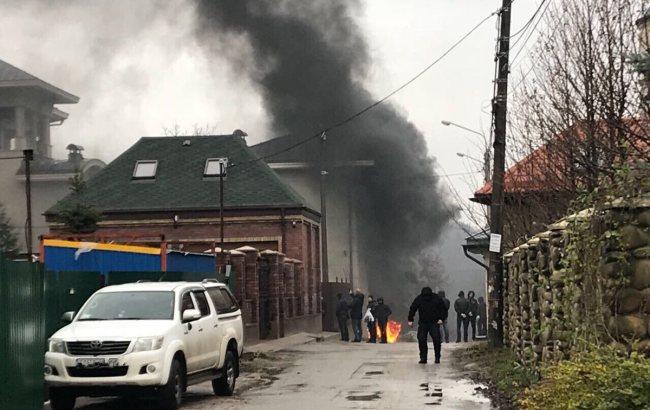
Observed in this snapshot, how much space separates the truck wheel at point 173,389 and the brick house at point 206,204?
95.6 feet

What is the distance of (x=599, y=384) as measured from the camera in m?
8.89

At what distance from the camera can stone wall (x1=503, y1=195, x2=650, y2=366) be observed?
10.1 meters

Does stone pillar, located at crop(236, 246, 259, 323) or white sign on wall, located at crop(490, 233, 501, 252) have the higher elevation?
white sign on wall, located at crop(490, 233, 501, 252)

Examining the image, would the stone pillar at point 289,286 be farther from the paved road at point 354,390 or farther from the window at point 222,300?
the window at point 222,300

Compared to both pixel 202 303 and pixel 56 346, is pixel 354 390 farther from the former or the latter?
pixel 56 346

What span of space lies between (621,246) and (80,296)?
9.59m

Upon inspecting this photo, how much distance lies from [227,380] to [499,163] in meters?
8.49

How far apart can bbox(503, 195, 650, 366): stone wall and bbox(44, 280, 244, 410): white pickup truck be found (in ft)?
15.5

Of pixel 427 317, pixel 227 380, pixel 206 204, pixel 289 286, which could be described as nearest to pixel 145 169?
pixel 206 204

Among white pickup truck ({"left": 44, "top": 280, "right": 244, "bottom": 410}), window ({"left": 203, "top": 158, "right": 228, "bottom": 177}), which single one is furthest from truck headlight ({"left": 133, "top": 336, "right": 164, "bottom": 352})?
window ({"left": 203, "top": 158, "right": 228, "bottom": 177})

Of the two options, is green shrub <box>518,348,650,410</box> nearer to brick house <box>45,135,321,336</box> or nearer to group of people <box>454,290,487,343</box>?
group of people <box>454,290,487,343</box>

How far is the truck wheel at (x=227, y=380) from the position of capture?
1672 centimetres

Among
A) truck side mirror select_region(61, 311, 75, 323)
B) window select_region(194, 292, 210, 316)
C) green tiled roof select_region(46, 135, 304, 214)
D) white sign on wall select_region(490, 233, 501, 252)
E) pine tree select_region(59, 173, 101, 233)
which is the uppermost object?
green tiled roof select_region(46, 135, 304, 214)

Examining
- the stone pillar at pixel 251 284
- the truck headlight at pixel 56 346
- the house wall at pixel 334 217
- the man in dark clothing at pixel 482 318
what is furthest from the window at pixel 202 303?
the house wall at pixel 334 217
